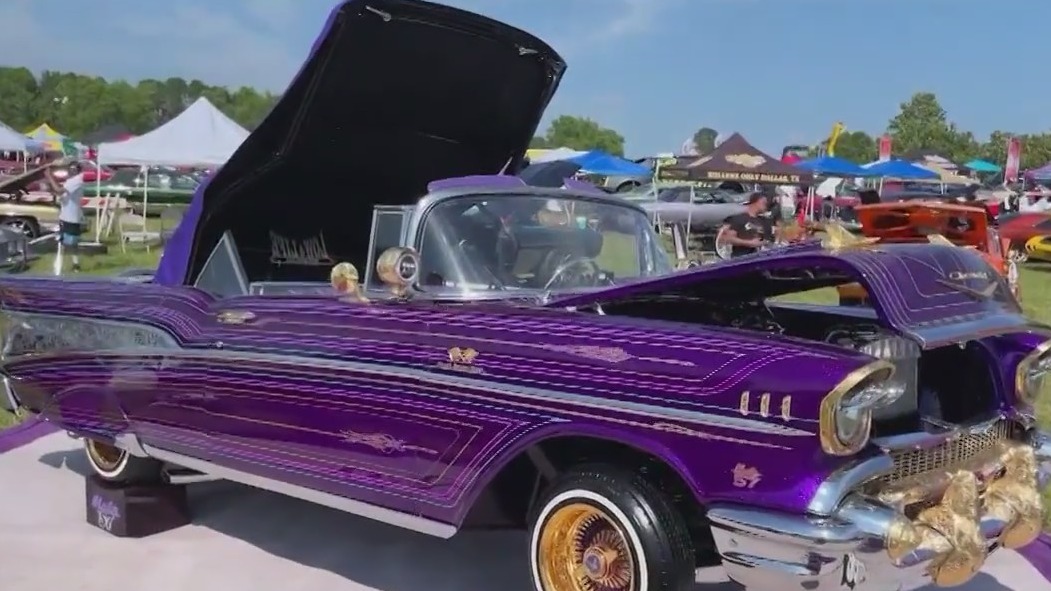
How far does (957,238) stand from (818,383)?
34.3 ft

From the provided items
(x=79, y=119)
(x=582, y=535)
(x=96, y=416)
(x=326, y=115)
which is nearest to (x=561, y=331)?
(x=582, y=535)

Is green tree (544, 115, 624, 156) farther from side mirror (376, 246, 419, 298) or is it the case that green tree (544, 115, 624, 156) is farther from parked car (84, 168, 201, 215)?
side mirror (376, 246, 419, 298)

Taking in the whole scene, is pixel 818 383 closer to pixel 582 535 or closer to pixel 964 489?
pixel 964 489

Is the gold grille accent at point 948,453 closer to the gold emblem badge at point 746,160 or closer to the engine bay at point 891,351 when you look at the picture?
the engine bay at point 891,351

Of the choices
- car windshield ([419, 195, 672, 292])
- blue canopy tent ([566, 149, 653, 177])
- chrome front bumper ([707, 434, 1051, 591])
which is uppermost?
blue canopy tent ([566, 149, 653, 177])

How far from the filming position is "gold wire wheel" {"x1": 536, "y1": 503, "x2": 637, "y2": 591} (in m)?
3.42

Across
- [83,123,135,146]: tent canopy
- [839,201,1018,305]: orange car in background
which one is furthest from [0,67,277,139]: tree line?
[839,201,1018,305]: orange car in background

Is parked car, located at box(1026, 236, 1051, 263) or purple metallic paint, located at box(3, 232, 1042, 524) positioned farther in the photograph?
parked car, located at box(1026, 236, 1051, 263)

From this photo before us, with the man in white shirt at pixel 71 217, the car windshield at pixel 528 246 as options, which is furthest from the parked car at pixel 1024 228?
the car windshield at pixel 528 246

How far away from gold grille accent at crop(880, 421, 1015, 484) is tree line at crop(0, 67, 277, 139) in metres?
81.9

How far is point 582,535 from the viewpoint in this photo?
354cm

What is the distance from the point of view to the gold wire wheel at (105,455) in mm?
5402

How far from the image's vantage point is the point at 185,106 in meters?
86.0

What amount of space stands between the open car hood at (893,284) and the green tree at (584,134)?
332ft
